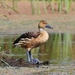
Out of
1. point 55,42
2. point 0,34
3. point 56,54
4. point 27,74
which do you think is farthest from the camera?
point 0,34

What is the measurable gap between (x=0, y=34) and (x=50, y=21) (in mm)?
2220

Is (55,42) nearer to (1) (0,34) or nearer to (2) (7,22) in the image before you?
(1) (0,34)

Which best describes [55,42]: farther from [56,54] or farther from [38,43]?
[38,43]

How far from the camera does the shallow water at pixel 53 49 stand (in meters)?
7.40

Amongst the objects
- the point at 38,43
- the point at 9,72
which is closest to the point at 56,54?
the point at 38,43

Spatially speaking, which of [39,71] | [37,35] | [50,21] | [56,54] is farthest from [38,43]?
[50,21]

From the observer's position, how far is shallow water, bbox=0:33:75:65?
7402 millimetres

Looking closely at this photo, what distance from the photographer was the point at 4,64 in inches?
259

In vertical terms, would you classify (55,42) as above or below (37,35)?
below

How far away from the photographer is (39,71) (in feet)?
20.1

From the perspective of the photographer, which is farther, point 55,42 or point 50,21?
point 50,21

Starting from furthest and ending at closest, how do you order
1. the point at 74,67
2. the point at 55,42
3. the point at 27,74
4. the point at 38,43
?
the point at 55,42 < the point at 38,43 < the point at 74,67 < the point at 27,74

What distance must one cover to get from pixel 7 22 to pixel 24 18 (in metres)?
0.79

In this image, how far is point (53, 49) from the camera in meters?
8.45
